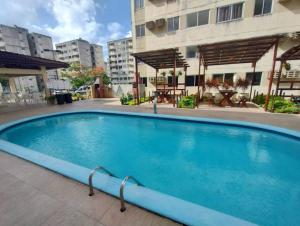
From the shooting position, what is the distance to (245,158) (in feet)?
14.6

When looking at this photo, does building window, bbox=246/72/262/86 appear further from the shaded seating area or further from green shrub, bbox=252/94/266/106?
the shaded seating area

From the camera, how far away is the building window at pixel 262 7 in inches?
415

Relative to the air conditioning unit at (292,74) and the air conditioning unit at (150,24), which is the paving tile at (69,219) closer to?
the air conditioning unit at (292,74)

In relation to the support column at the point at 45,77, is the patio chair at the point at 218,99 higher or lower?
lower

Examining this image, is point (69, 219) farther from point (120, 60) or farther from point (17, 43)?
point (120, 60)

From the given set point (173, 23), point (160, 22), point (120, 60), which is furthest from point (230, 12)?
point (120, 60)

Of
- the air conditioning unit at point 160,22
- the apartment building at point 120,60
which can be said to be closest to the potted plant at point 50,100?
the air conditioning unit at point 160,22

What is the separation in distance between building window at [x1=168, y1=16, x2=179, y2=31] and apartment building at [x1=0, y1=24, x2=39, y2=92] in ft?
106

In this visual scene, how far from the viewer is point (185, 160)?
4.49 m

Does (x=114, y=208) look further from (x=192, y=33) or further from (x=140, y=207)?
(x=192, y=33)

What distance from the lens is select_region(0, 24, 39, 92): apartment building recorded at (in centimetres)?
3412

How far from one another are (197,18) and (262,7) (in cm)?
454

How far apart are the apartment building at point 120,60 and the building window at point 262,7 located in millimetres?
44907

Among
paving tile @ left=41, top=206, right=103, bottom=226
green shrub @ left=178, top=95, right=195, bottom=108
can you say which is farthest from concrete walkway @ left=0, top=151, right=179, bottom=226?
green shrub @ left=178, top=95, right=195, bottom=108
